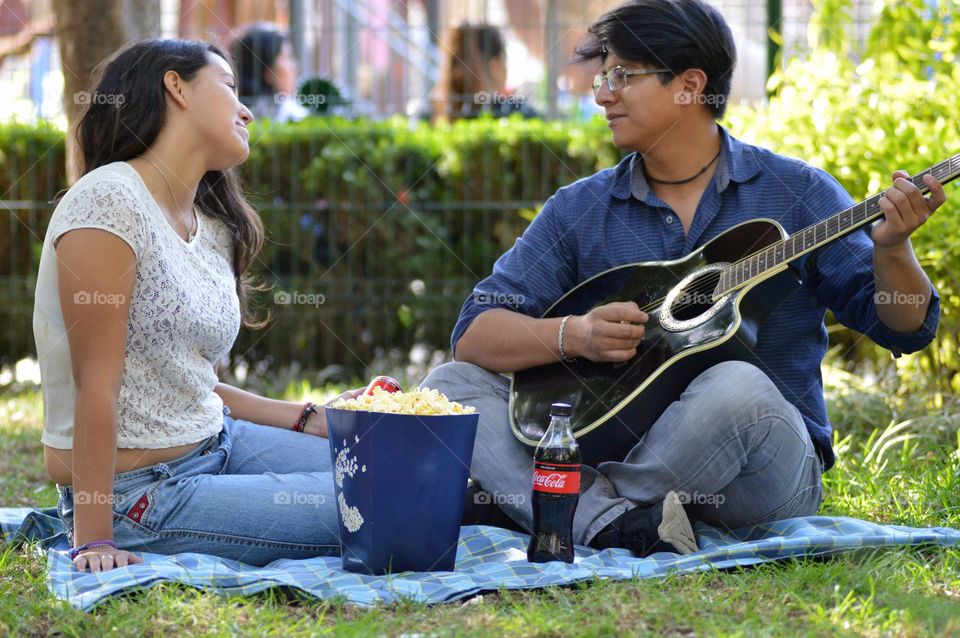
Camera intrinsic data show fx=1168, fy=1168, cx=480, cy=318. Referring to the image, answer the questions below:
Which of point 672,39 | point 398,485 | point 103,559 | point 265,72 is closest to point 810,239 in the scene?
point 672,39

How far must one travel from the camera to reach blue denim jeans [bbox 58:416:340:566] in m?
2.92

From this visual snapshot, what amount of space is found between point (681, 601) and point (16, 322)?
5.32 metres

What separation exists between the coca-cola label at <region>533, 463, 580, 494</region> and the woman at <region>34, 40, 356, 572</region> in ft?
1.88

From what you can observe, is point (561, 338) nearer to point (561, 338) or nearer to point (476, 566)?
point (561, 338)

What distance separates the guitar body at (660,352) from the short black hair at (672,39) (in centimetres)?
58

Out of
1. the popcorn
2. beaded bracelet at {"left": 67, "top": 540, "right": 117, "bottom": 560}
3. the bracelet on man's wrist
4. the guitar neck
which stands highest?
the guitar neck

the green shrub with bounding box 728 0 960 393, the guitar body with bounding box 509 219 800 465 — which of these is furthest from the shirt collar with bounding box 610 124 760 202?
the green shrub with bounding box 728 0 960 393

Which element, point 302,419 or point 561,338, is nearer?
point 561,338

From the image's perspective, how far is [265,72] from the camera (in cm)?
832

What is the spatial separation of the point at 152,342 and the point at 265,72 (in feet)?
18.8

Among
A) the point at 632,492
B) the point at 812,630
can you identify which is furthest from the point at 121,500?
the point at 812,630

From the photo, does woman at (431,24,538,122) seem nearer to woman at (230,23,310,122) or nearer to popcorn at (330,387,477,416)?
woman at (230,23,310,122)

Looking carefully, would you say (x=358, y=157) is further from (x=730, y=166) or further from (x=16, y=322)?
(x=730, y=166)

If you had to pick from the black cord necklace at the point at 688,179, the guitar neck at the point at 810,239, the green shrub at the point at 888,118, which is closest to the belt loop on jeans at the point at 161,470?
the guitar neck at the point at 810,239
